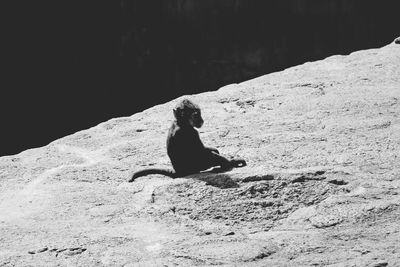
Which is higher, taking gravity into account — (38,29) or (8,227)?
(38,29)

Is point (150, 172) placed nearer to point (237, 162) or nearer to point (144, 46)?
A: point (237, 162)

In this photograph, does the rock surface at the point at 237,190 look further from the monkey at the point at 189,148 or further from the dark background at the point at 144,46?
the dark background at the point at 144,46

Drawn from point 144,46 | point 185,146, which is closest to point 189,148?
point 185,146

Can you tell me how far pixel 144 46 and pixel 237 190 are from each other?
8.22m

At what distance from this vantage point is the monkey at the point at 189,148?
15.2 feet

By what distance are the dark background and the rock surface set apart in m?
6.04

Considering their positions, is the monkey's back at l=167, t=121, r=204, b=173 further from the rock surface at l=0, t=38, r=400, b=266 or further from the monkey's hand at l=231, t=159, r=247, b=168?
the monkey's hand at l=231, t=159, r=247, b=168

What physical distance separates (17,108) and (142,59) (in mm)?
2030

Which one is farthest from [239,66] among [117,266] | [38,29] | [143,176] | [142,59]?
[117,266]

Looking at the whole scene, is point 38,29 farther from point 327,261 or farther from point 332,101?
point 327,261

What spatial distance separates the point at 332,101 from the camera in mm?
5941

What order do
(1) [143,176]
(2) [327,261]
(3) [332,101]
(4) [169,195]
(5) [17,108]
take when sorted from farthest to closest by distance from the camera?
(5) [17,108] < (3) [332,101] < (1) [143,176] < (4) [169,195] < (2) [327,261]

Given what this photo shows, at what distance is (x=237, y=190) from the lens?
4.43m

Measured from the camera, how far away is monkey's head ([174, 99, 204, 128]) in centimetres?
463
